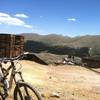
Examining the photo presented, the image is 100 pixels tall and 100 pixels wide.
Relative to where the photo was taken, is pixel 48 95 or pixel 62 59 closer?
pixel 48 95

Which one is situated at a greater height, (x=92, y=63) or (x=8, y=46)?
(x=8, y=46)

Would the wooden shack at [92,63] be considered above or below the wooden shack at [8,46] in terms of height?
below

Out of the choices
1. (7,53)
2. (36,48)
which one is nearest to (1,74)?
(7,53)

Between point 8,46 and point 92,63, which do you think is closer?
point 8,46

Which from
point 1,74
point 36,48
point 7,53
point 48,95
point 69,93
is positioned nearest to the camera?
point 1,74

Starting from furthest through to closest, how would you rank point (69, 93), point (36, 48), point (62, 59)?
point (36, 48) → point (62, 59) → point (69, 93)

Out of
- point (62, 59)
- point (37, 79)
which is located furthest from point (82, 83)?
point (62, 59)

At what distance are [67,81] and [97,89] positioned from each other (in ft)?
6.07

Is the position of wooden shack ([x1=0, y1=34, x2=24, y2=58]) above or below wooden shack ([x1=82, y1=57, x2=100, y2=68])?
above

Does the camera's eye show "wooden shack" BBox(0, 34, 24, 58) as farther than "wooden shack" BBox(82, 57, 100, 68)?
No

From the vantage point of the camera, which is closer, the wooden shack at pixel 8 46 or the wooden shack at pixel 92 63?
the wooden shack at pixel 8 46

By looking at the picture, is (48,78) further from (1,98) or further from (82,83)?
(1,98)

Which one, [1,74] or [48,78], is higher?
[1,74]

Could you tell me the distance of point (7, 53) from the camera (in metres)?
20.0
